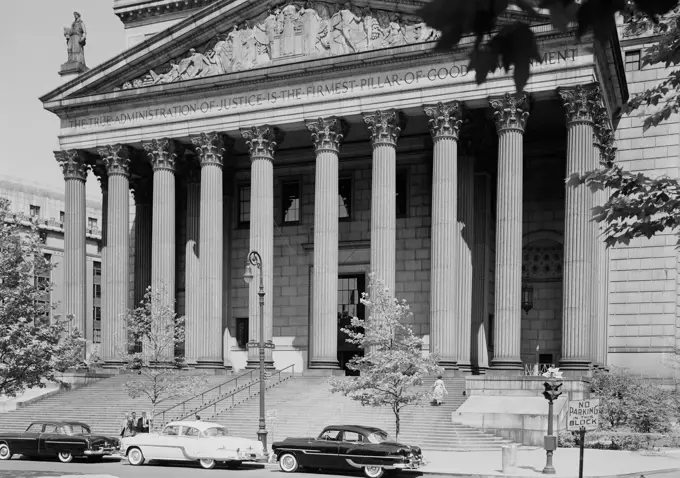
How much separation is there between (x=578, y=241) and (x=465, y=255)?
7.96m

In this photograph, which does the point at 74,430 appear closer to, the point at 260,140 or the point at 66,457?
the point at 66,457

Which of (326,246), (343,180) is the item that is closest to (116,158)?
(343,180)

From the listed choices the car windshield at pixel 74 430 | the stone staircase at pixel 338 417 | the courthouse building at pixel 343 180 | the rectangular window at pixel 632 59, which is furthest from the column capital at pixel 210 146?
the rectangular window at pixel 632 59

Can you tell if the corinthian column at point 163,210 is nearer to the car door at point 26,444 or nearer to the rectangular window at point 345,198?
the rectangular window at point 345,198

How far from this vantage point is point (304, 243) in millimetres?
57906

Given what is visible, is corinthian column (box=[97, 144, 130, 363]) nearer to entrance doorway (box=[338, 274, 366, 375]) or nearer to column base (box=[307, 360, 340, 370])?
column base (box=[307, 360, 340, 370])

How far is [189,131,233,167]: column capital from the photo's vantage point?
5172cm

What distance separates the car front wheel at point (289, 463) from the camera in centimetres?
3117

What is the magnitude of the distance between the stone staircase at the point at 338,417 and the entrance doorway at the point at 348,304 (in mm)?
8906

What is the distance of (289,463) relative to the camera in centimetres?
3125

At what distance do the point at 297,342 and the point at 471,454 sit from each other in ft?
73.7

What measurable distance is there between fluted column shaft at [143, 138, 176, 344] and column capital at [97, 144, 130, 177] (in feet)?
5.46

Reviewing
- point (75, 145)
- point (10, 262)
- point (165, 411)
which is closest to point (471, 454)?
point (165, 411)

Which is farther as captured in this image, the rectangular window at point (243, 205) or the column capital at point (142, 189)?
the column capital at point (142, 189)
